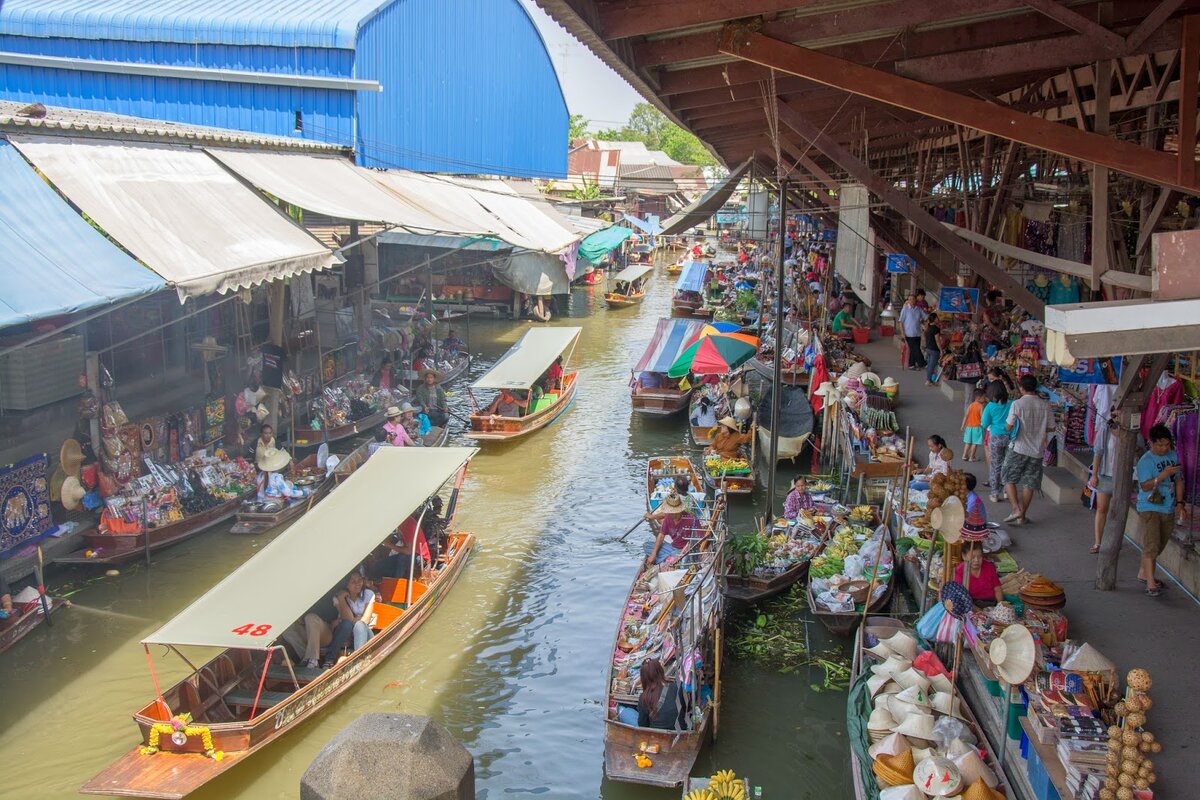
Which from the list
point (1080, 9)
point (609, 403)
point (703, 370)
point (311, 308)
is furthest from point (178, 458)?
point (1080, 9)

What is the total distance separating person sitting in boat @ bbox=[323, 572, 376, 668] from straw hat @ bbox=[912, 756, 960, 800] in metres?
5.36

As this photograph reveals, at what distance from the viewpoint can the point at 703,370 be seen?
16.9 metres

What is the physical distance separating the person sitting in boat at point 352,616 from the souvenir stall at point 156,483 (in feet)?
11.2

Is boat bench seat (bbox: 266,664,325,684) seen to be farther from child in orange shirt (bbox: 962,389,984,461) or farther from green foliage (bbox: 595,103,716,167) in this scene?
green foliage (bbox: 595,103,716,167)

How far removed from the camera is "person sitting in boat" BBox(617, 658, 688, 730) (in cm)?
801

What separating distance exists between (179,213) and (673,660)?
8163mm

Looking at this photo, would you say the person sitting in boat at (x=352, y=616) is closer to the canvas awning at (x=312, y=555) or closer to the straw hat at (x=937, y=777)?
the canvas awning at (x=312, y=555)

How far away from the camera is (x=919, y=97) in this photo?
644 centimetres

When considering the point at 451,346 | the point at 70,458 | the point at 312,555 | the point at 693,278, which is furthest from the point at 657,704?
the point at 693,278

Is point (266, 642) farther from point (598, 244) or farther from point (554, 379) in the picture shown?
point (598, 244)

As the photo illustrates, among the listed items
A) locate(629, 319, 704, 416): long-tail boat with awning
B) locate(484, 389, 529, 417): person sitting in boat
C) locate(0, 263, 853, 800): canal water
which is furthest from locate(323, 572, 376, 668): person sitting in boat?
locate(629, 319, 704, 416): long-tail boat with awning

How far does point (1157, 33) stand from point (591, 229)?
92.6 ft

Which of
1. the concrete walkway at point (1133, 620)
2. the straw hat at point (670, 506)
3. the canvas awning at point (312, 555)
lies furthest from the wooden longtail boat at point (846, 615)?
the canvas awning at point (312, 555)

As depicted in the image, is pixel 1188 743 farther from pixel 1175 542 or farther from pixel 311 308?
pixel 311 308
